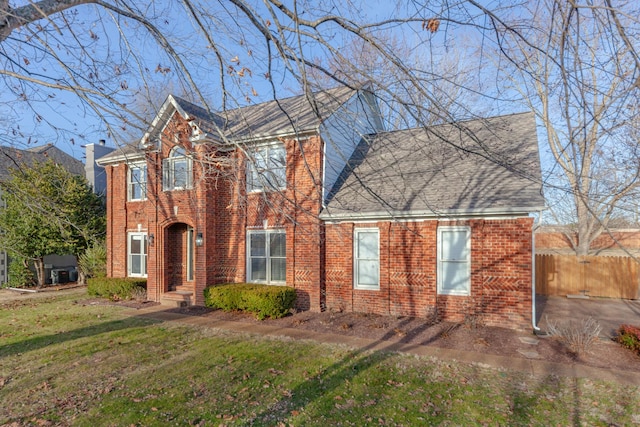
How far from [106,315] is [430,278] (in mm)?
9763

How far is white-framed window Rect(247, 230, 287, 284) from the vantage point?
1145cm

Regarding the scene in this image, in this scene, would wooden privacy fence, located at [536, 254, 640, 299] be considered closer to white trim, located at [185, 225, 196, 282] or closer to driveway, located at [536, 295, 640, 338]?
driveway, located at [536, 295, 640, 338]

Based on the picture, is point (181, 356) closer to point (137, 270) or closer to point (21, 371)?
point (21, 371)

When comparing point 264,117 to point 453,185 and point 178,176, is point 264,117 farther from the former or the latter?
point 453,185

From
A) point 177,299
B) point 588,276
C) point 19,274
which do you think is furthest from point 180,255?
point 588,276

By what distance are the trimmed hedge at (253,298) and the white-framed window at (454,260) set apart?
4.42m

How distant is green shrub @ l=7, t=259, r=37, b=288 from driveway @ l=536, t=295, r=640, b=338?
22.3 m

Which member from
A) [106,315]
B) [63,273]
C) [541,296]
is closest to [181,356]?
[106,315]

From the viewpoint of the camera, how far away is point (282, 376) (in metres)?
5.87

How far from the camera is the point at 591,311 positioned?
11.3 meters

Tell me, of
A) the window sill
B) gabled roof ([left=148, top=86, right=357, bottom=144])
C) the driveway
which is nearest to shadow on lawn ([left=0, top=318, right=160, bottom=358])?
gabled roof ([left=148, top=86, right=357, bottom=144])

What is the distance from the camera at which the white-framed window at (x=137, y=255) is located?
1405 centimetres

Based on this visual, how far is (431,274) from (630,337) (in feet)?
13.7

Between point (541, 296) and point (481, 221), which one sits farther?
point (541, 296)
